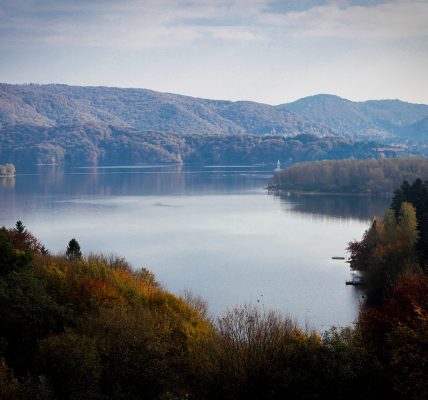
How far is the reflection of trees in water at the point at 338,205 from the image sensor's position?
216 ft

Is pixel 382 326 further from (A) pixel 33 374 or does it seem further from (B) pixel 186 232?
(B) pixel 186 232

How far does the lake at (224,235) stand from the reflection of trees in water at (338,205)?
12 cm

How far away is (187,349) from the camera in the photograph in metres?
15.8

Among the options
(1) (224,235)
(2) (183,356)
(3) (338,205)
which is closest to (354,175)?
(3) (338,205)

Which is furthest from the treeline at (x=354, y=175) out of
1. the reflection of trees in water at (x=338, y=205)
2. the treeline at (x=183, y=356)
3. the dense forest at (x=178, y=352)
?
the treeline at (x=183, y=356)

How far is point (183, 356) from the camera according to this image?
50.1 ft

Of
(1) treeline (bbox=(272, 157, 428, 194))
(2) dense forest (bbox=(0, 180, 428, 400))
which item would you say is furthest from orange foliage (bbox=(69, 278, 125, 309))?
(1) treeline (bbox=(272, 157, 428, 194))

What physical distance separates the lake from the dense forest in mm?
9828

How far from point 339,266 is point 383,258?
8.76m

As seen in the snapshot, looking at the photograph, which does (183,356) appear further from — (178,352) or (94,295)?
(94,295)

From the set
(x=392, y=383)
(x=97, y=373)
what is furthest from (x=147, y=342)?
(x=392, y=383)

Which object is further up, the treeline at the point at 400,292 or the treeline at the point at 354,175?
the treeline at the point at 354,175

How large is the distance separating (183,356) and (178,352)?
0.88 ft

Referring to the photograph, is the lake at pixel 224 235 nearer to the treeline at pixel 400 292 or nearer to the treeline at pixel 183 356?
the treeline at pixel 400 292
